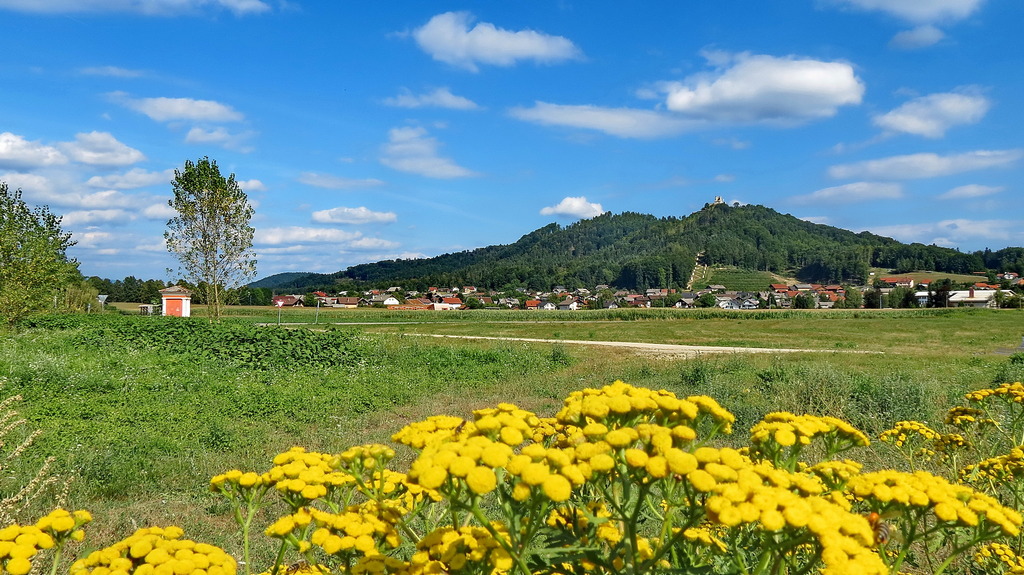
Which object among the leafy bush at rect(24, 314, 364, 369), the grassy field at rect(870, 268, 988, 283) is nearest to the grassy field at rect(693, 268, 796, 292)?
the grassy field at rect(870, 268, 988, 283)

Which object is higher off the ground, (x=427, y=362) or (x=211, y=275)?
(x=211, y=275)

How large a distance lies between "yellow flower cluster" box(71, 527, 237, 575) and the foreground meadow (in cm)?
321

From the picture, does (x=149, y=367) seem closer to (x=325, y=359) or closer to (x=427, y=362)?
(x=325, y=359)

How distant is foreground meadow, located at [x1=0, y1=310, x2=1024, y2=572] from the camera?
6426 millimetres

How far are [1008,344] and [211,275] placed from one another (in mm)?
43812

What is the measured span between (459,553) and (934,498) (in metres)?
1.45

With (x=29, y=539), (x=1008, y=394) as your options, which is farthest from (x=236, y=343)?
(x=1008, y=394)

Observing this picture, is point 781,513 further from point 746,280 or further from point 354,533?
point 746,280

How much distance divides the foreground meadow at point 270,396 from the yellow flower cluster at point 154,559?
3.21 m

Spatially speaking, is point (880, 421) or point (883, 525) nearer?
point (883, 525)

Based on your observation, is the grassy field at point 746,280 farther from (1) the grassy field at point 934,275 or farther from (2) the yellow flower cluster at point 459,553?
(2) the yellow flower cluster at point 459,553

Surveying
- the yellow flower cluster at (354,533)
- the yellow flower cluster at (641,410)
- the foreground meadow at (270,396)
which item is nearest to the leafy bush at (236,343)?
the foreground meadow at (270,396)

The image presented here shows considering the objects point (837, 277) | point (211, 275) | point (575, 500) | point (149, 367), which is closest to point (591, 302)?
point (837, 277)

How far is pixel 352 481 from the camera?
2143 millimetres
